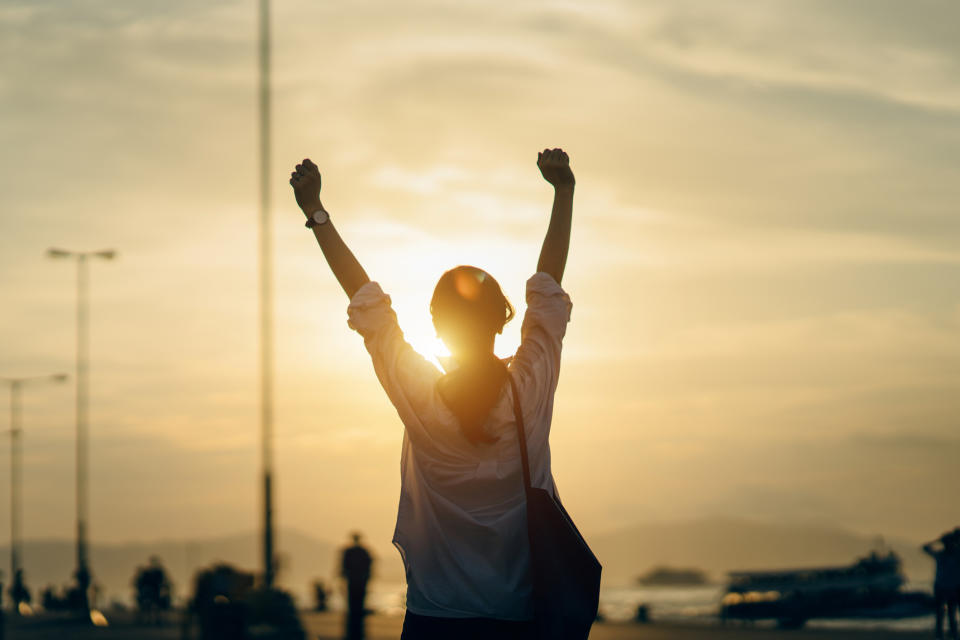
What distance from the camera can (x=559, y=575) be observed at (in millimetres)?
2922

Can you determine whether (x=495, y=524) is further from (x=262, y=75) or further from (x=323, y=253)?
(x=262, y=75)

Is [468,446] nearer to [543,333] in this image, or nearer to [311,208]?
[543,333]

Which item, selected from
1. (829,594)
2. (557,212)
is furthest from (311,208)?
(829,594)

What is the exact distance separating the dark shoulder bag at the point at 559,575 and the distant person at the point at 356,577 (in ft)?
59.5

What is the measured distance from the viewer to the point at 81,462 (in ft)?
172

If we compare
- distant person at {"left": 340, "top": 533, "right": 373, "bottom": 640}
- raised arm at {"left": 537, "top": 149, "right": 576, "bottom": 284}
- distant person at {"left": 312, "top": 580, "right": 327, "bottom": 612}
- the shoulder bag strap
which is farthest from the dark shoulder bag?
distant person at {"left": 312, "top": 580, "right": 327, "bottom": 612}

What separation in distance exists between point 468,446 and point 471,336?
0.28 meters

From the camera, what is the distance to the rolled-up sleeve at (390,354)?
321 centimetres

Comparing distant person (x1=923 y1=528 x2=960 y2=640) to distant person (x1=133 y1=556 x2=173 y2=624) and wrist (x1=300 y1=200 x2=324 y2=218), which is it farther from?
distant person (x1=133 y1=556 x2=173 y2=624)

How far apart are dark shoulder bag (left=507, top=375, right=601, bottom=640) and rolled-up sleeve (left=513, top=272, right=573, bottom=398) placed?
0.37 metres

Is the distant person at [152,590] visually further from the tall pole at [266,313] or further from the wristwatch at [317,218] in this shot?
the wristwatch at [317,218]

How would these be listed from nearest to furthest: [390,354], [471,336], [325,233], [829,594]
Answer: [471,336] < [390,354] < [325,233] < [829,594]

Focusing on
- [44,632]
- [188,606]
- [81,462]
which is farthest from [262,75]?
[81,462]

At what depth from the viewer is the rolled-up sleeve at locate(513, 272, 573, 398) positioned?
3.22 metres
